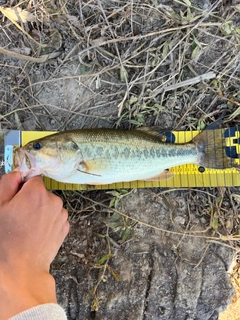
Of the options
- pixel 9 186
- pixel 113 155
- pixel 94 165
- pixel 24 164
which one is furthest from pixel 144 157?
pixel 9 186

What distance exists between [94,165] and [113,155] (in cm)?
20

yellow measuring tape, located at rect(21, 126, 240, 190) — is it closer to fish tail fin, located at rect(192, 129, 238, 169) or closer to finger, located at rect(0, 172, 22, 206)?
fish tail fin, located at rect(192, 129, 238, 169)

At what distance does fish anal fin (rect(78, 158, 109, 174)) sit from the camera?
10.6ft

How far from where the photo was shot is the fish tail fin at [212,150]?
11.6ft

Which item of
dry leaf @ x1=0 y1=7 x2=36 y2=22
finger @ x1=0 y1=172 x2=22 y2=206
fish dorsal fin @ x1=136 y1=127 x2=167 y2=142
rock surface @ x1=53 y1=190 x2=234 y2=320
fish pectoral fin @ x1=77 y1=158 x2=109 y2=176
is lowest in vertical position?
rock surface @ x1=53 y1=190 x2=234 y2=320

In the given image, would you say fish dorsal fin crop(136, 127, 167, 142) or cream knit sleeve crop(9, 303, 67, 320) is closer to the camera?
cream knit sleeve crop(9, 303, 67, 320)

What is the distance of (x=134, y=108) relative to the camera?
3.75 m

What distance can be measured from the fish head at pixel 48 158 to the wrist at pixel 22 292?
85 centimetres

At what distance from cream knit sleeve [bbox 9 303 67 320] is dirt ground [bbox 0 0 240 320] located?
1.22 metres

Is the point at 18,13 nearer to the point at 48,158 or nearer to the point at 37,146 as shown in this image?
the point at 37,146

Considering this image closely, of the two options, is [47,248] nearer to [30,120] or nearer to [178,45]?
[30,120]

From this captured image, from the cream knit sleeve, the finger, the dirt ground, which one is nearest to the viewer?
the cream knit sleeve

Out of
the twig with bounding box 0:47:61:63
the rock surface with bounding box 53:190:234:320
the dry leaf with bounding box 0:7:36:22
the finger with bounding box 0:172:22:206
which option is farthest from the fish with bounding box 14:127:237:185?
the dry leaf with bounding box 0:7:36:22

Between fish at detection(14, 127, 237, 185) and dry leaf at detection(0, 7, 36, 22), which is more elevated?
dry leaf at detection(0, 7, 36, 22)
